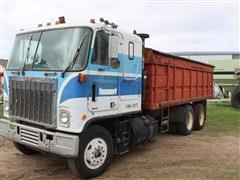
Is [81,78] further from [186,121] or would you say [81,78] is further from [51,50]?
[186,121]

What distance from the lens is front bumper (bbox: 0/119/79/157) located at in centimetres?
A: 497

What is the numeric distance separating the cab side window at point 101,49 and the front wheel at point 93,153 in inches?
46.6

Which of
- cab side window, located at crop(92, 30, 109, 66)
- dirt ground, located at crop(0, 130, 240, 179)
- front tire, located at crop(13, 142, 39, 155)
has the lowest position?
dirt ground, located at crop(0, 130, 240, 179)

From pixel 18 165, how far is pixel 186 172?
10.9ft

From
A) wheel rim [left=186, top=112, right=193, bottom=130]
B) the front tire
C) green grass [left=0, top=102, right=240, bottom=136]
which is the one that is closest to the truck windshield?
the front tire

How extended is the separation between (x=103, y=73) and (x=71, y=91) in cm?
78

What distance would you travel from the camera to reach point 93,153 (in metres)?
5.45

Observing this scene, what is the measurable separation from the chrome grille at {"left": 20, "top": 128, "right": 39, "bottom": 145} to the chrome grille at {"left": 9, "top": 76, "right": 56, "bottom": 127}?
0.20 metres

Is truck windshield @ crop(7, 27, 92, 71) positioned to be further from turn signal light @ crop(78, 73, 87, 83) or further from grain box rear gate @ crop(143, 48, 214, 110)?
grain box rear gate @ crop(143, 48, 214, 110)

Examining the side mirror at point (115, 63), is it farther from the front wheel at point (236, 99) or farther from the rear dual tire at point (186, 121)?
the front wheel at point (236, 99)

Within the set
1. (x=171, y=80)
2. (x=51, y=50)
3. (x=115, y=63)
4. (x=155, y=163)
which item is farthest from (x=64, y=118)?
(x=171, y=80)

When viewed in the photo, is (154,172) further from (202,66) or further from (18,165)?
(202,66)

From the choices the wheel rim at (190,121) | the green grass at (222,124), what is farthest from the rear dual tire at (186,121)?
the green grass at (222,124)

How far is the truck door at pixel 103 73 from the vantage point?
5301mm
